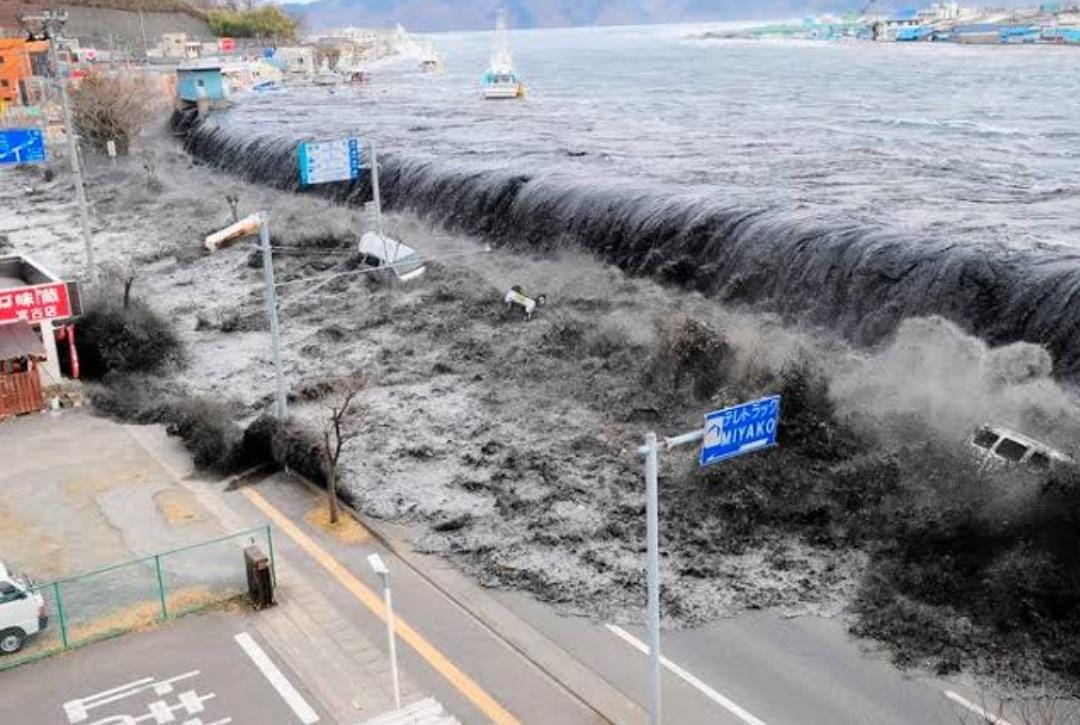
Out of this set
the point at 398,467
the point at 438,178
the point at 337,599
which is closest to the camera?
the point at 337,599

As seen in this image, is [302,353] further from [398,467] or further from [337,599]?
[337,599]

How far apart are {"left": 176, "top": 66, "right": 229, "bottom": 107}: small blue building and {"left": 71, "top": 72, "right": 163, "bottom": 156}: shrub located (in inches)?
397

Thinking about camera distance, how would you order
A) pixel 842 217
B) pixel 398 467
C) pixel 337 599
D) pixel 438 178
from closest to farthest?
Result: 1. pixel 337 599
2. pixel 398 467
3. pixel 842 217
4. pixel 438 178

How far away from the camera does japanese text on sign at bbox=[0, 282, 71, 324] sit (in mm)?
29453

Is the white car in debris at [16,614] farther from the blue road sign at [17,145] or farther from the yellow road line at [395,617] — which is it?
the blue road sign at [17,145]

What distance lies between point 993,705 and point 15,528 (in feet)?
64.7

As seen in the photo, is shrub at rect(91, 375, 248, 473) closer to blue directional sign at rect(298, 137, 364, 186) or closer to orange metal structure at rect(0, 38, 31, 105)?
blue directional sign at rect(298, 137, 364, 186)

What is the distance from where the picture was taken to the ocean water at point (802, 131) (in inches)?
1690

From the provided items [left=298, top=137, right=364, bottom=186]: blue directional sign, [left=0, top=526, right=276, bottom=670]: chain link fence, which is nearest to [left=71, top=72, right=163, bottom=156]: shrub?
[left=298, top=137, right=364, bottom=186]: blue directional sign

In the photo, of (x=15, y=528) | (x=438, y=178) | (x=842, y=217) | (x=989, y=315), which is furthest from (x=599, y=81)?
(x=15, y=528)

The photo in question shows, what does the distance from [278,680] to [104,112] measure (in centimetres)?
7462

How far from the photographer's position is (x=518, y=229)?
4888 centimetres

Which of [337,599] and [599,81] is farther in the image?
[599,81]

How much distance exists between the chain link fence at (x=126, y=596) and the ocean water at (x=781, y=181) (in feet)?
68.0
